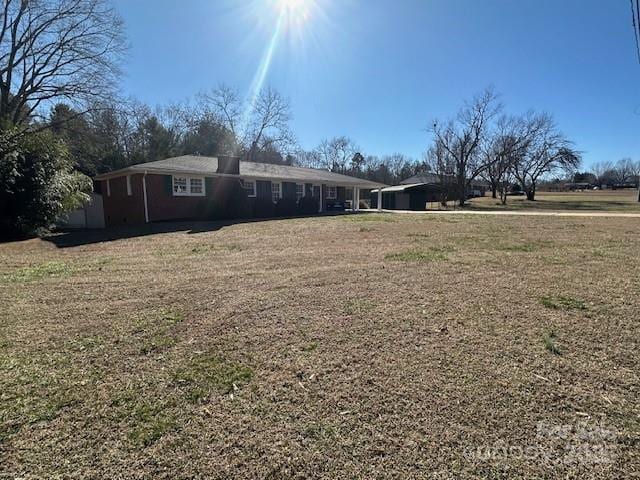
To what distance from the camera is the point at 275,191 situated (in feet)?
68.3

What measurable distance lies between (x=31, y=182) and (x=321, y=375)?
1300 cm

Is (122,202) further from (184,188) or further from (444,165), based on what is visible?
(444,165)

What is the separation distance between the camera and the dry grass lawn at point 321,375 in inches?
75.9

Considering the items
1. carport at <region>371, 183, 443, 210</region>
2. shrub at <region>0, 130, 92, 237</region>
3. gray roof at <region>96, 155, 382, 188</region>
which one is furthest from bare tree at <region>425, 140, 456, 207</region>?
shrub at <region>0, 130, 92, 237</region>

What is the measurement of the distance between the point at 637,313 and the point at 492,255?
3.50m

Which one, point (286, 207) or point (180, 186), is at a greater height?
point (180, 186)

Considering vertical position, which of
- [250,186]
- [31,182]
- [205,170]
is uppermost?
[205,170]

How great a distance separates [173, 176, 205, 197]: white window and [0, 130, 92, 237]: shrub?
448 centimetres

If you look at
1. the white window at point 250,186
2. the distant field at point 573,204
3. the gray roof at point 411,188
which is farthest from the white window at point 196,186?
the distant field at point 573,204

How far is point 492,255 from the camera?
741 cm

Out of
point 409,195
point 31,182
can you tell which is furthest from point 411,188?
point 31,182

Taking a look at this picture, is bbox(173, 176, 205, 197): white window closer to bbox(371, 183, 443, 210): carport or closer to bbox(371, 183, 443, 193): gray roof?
bbox(371, 183, 443, 210): carport

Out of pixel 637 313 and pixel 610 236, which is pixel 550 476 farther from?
pixel 610 236

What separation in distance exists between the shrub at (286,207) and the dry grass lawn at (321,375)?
575 inches
